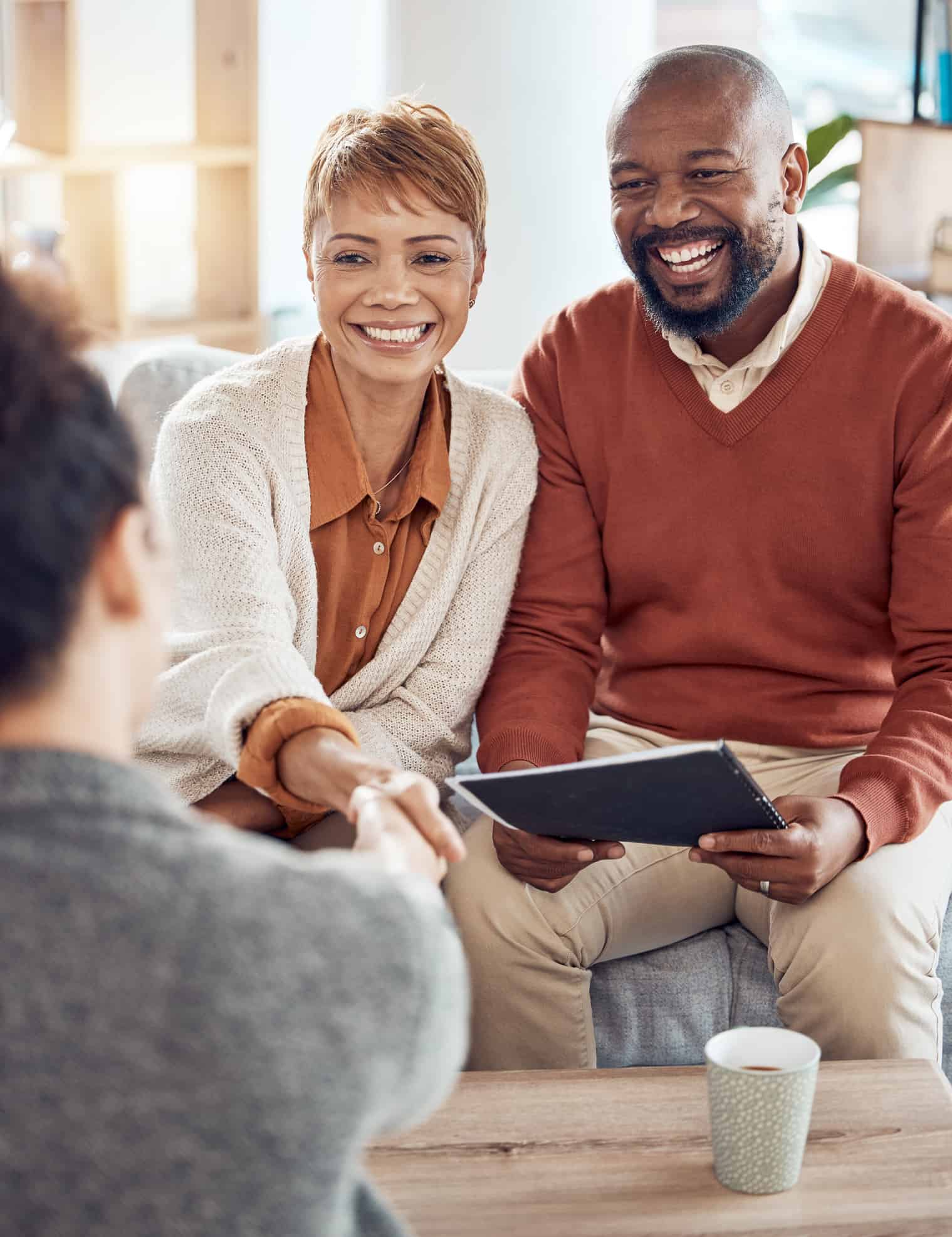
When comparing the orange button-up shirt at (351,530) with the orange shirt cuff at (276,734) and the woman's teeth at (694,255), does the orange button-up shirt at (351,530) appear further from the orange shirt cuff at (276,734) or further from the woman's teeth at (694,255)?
the woman's teeth at (694,255)

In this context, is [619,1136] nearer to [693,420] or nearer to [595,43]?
[693,420]

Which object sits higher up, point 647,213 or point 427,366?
point 647,213

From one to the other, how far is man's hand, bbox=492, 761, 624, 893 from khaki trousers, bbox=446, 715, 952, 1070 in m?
0.02

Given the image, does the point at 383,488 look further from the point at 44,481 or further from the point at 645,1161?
the point at 44,481

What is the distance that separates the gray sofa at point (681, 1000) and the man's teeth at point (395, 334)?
30.2 inches

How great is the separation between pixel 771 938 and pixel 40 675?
1.13 metres

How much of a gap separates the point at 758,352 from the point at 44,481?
1.33 meters

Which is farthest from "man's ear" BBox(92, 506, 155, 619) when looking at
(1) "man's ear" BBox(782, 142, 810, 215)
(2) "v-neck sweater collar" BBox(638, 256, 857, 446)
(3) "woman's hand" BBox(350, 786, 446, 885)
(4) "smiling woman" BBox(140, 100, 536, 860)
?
(1) "man's ear" BBox(782, 142, 810, 215)

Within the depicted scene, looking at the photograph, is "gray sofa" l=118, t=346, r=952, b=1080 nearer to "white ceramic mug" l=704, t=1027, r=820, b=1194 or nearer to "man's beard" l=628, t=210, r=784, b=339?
→ "white ceramic mug" l=704, t=1027, r=820, b=1194

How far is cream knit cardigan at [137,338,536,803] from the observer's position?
1584mm

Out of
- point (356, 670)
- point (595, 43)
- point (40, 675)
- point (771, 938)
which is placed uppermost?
point (595, 43)

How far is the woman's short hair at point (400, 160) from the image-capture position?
1693 millimetres

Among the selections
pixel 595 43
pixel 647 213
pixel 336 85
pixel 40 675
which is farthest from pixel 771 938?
pixel 336 85

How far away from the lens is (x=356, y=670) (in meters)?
1.83
